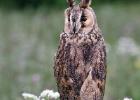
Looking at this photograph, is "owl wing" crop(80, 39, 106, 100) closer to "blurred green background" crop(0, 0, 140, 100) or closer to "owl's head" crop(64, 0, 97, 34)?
"owl's head" crop(64, 0, 97, 34)

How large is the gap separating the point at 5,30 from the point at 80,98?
9.87m

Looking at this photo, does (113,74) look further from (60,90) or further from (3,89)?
(60,90)

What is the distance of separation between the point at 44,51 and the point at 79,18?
6503mm

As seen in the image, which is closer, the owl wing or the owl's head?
the owl's head

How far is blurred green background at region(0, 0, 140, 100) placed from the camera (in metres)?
7.82

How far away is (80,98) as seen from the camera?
12.8 feet

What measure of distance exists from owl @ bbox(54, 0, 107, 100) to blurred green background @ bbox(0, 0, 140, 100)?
267 cm

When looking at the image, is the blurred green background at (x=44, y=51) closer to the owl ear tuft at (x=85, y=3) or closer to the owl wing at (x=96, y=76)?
the owl wing at (x=96, y=76)

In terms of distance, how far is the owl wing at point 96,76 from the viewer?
3.89m

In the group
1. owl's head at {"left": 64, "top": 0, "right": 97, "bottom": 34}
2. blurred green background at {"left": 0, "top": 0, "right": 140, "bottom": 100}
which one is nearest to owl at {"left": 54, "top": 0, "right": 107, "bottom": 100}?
owl's head at {"left": 64, "top": 0, "right": 97, "bottom": 34}

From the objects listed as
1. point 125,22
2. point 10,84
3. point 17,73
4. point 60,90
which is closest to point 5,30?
point 125,22

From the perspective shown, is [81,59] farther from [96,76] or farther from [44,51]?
[44,51]

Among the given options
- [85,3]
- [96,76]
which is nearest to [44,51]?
[96,76]

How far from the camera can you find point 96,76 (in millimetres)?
3922
